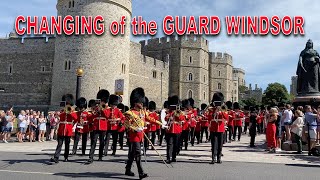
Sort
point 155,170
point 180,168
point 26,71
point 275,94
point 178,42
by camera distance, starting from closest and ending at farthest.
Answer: point 155,170, point 180,168, point 26,71, point 178,42, point 275,94

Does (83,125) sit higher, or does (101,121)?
(101,121)

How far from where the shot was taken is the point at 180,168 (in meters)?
9.44

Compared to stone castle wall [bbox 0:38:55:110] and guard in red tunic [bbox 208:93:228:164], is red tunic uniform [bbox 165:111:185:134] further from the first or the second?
stone castle wall [bbox 0:38:55:110]

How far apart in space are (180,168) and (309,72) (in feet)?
28.3

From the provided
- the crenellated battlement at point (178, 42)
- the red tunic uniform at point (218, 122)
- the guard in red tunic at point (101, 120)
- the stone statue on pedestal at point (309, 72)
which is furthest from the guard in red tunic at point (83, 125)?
the crenellated battlement at point (178, 42)

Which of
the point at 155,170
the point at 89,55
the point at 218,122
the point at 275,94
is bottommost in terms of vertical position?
the point at 155,170

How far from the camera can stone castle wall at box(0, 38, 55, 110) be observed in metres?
45.7

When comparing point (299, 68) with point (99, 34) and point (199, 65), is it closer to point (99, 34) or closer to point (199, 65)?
point (99, 34)

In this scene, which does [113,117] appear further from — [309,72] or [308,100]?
[309,72]

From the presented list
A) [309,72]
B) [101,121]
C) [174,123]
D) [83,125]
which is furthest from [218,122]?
[309,72]

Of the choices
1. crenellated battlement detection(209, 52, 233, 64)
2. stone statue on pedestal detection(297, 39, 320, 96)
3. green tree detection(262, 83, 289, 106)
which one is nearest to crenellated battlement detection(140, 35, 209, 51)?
crenellated battlement detection(209, 52, 233, 64)

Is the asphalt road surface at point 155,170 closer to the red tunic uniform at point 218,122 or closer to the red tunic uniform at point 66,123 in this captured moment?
the red tunic uniform at point 66,123

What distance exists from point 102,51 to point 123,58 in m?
2.78

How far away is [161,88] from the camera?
56.6m
